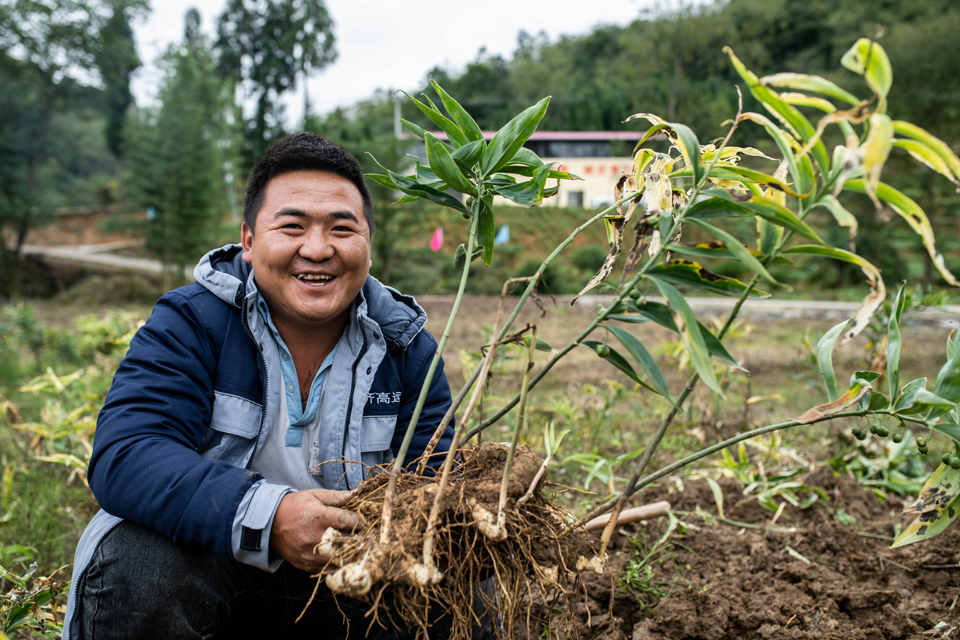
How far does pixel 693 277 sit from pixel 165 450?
1.07m

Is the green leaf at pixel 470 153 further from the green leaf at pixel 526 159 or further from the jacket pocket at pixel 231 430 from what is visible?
the jacket pocket at pixel 231 430

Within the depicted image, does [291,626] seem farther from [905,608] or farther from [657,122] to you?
[905,608]

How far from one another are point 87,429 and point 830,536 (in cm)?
307

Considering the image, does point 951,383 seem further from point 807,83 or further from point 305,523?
point 305,523

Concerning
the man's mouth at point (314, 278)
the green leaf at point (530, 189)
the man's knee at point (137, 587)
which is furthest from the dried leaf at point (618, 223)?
the man's knee at point (137, 587)

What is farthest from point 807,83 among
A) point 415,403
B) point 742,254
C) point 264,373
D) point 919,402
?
point 264,373

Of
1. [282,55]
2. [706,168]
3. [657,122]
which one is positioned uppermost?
[282,55]

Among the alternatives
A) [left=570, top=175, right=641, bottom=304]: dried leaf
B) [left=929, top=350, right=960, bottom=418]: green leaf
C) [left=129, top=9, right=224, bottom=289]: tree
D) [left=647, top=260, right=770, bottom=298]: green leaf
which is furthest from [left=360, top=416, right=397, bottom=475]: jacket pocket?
[left=129, top=9, right=224, bottom=289]: tree

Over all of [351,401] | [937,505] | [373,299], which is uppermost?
[373,299]


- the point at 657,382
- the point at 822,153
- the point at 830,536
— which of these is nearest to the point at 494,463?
the point at 657,382

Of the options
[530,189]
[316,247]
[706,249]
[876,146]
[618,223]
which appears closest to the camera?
[876,146]

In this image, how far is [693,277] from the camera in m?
1.09

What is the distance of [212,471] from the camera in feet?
3.96

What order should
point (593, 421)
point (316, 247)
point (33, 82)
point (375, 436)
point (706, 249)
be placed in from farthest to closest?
point (33, 82)
point (593, 421)
point (375, 436)
point (316, 247)
point (706, 249)
